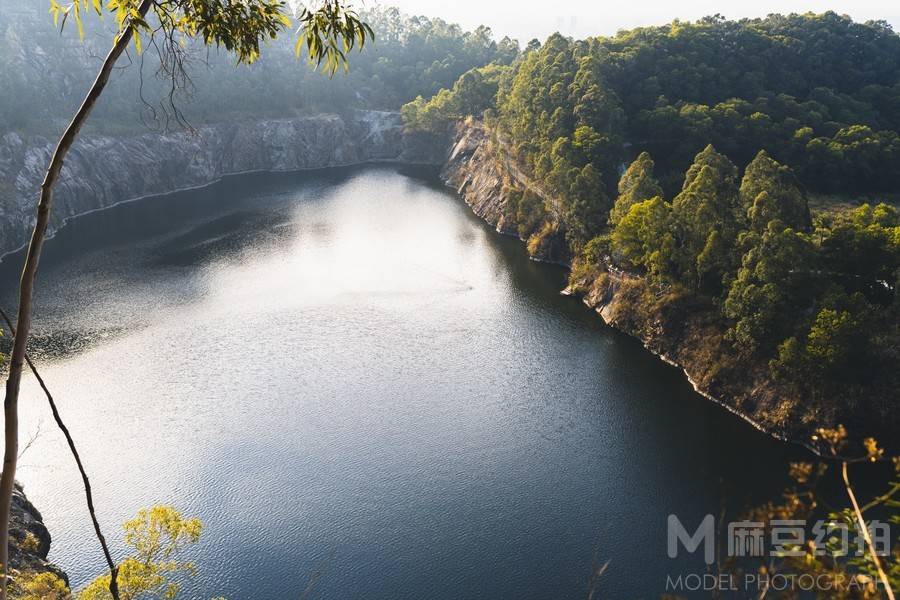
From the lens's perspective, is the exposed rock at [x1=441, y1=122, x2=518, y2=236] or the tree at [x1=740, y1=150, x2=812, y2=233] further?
the exposed rock at [x1=441, y1=122, x2=518, y2=236]

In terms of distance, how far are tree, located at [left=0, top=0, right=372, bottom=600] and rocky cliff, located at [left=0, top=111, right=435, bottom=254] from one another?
337 feet

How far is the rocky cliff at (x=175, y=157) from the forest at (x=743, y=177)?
39146 millimetres

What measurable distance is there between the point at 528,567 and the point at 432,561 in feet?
18.4

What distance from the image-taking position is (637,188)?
75.1m

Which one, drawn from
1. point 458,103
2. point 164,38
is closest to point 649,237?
point 164,38

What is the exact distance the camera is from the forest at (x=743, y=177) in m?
53.0

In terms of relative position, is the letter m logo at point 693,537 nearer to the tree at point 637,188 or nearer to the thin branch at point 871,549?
the thin branch at point 871,549

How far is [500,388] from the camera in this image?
194 ft

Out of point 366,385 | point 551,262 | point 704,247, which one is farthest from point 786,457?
point 551,262

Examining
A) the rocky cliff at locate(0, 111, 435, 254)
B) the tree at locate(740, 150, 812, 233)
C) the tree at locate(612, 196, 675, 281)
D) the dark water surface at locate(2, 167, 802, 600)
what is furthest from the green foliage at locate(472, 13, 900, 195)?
the rocky cliff at locate(0, 111, 435, 254)

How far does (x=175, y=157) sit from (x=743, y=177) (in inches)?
4409

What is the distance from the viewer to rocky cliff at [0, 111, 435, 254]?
107m

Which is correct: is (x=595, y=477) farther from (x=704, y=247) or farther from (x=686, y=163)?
(x=686, y=163)

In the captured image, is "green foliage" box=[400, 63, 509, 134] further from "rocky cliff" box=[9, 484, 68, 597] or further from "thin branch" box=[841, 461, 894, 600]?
"thin branch" box=[841, 461, 894, 600]
